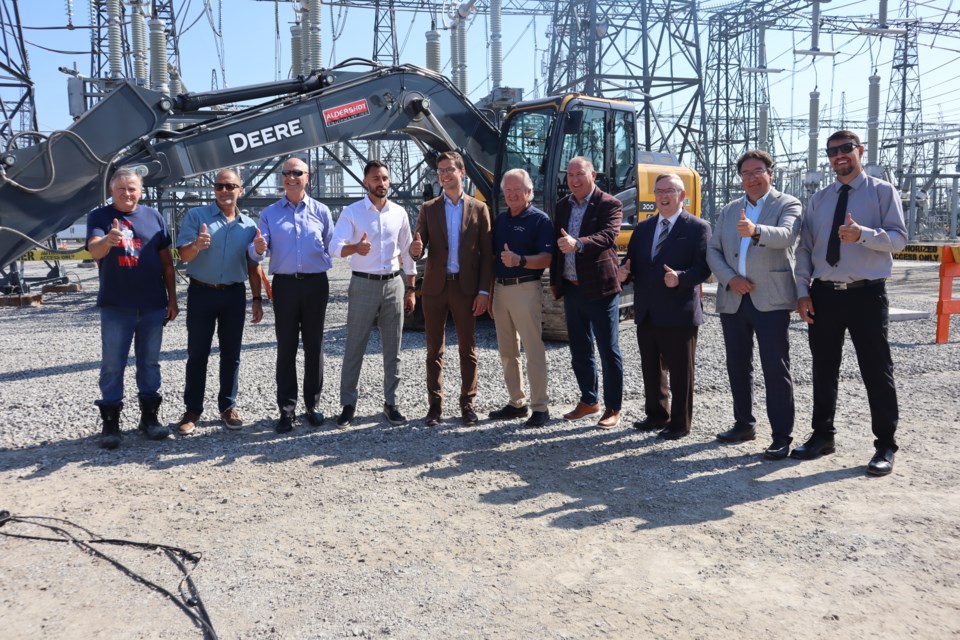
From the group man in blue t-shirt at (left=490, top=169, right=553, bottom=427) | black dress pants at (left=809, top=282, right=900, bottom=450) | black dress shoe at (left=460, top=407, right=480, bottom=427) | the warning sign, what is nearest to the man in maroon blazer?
man in blue t-shirt at (left=490, top=169, right=553, bottom=427)

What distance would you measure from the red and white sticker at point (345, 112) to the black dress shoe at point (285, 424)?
13.0 ft

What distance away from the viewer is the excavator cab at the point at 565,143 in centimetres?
888

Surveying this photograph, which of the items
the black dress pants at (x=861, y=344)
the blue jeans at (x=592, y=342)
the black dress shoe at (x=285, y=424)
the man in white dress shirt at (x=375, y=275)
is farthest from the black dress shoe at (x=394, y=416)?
the black dress pants at (x=861, y=344)

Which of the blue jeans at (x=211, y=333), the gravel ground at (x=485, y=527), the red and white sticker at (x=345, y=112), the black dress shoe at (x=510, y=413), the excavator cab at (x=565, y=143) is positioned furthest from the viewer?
the excavator cab at (x=565, y=143)

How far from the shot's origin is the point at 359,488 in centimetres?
449

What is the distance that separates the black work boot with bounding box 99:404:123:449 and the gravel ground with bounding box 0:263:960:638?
3.2 inches

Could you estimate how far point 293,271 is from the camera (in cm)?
555

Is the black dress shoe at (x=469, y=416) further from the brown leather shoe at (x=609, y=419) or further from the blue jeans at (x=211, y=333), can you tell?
the blue jeans at (x=211, y=333)

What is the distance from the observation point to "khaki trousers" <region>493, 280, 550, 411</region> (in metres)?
5.72

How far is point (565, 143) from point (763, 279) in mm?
4496

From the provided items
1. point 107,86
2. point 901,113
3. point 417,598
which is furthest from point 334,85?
point 901,113

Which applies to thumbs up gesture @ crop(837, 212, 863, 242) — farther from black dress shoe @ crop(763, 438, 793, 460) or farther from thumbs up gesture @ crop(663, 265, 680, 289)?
black dress shoe @ crop(763, 438, 793, 460)

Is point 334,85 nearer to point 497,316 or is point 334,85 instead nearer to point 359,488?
point 497,316

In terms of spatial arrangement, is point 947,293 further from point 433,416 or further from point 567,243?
point 433,416
